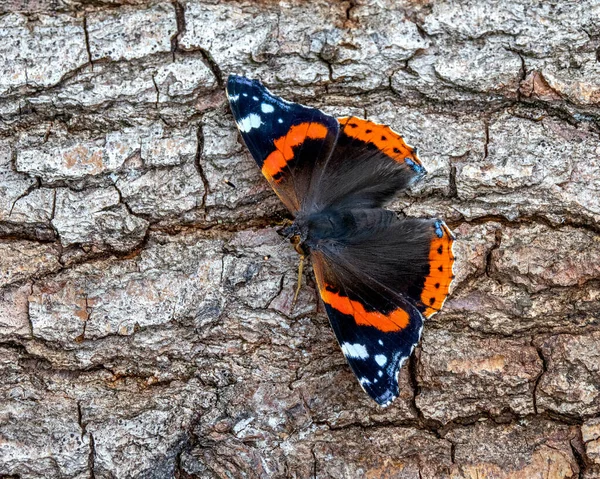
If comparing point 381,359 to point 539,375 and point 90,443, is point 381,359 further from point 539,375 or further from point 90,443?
point 90,443

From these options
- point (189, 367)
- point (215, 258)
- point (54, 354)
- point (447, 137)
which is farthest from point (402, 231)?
point (54, 354)

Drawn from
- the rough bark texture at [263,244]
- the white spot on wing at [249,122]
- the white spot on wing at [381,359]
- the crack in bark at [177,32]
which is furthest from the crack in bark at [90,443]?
the crack in bark at [177,32]

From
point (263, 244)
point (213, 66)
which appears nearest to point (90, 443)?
point (263, 244)

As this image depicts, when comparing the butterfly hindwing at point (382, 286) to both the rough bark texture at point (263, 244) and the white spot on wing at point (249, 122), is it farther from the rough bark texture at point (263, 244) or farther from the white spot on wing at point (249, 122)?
the white spot on wing at point (249, 122)

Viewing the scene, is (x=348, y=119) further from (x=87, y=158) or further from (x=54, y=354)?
(x=54, y=354)

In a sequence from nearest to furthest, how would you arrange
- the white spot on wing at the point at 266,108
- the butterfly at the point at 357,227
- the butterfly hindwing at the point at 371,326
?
the butterfly hindwing at the point at 371,326, the butterfly at the point at 357,227, the white spot on wing at the point at 266,108

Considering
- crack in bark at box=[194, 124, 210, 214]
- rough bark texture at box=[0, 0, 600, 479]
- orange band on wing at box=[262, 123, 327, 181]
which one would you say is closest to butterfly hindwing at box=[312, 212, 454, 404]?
rough bark texture at box=[0, 0, 600, 479]
